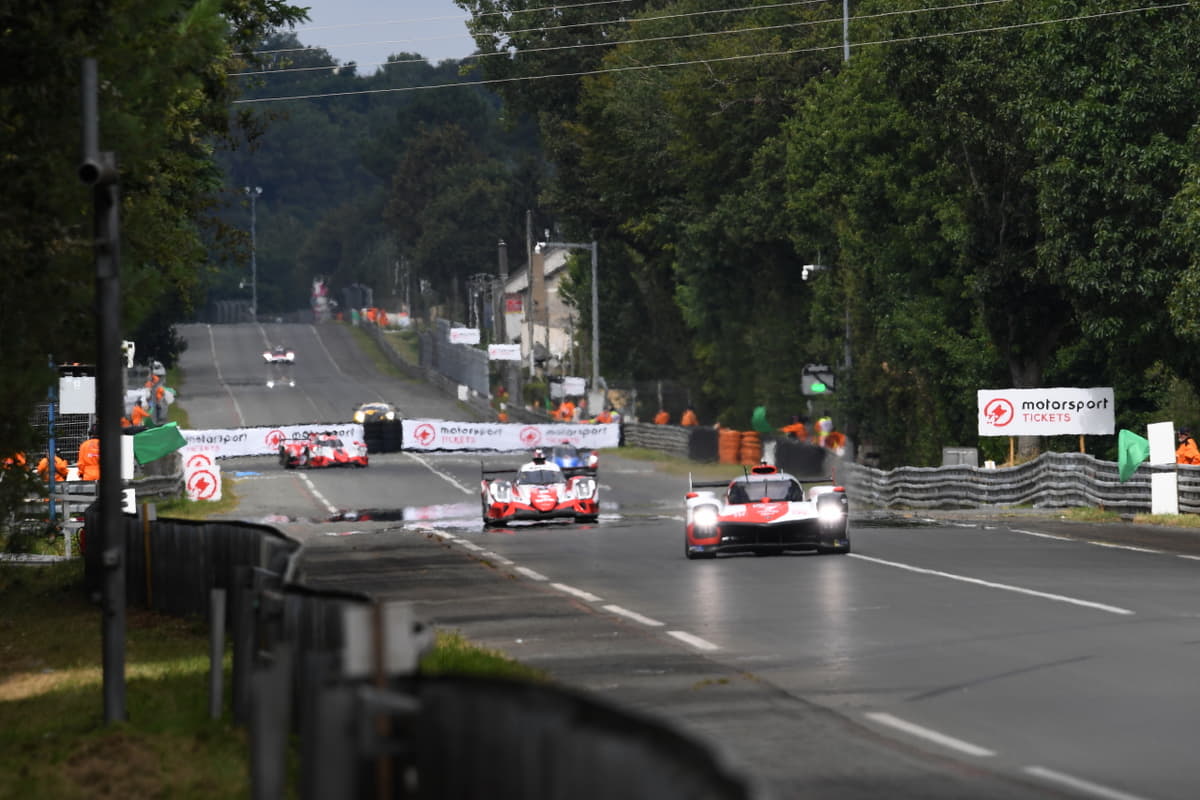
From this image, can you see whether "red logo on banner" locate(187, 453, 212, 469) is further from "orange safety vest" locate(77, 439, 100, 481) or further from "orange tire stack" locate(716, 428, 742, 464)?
"orange tire stack" locate(716, 428, 742, 464)

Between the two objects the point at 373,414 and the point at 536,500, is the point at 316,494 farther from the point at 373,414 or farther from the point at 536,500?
the point at 373,414

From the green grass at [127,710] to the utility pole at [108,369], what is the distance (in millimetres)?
417

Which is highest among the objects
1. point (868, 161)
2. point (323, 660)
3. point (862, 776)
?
point (868, 161)

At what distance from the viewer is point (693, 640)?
1645 centimetres

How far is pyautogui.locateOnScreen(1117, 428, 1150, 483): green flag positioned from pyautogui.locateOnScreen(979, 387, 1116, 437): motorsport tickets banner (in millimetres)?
5770

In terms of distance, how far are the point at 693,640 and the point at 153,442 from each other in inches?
850

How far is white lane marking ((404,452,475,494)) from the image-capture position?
5606cm

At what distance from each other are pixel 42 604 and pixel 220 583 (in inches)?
189

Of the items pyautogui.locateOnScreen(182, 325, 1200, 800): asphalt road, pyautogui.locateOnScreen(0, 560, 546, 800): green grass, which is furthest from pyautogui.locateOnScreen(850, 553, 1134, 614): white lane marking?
pyautogui.locateOnScreen(0, 560, 546, 800): green grass

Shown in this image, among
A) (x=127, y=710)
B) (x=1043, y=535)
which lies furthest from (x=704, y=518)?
(x=127, y=710)

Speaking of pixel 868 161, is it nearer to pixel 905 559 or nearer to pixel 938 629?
pixel 905 559

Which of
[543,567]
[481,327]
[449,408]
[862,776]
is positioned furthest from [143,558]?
[481,327]

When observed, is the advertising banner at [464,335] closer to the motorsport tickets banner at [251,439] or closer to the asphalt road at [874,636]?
the motorsport tickets banner at [251,439]

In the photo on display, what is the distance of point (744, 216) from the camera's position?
7088 centimetres
